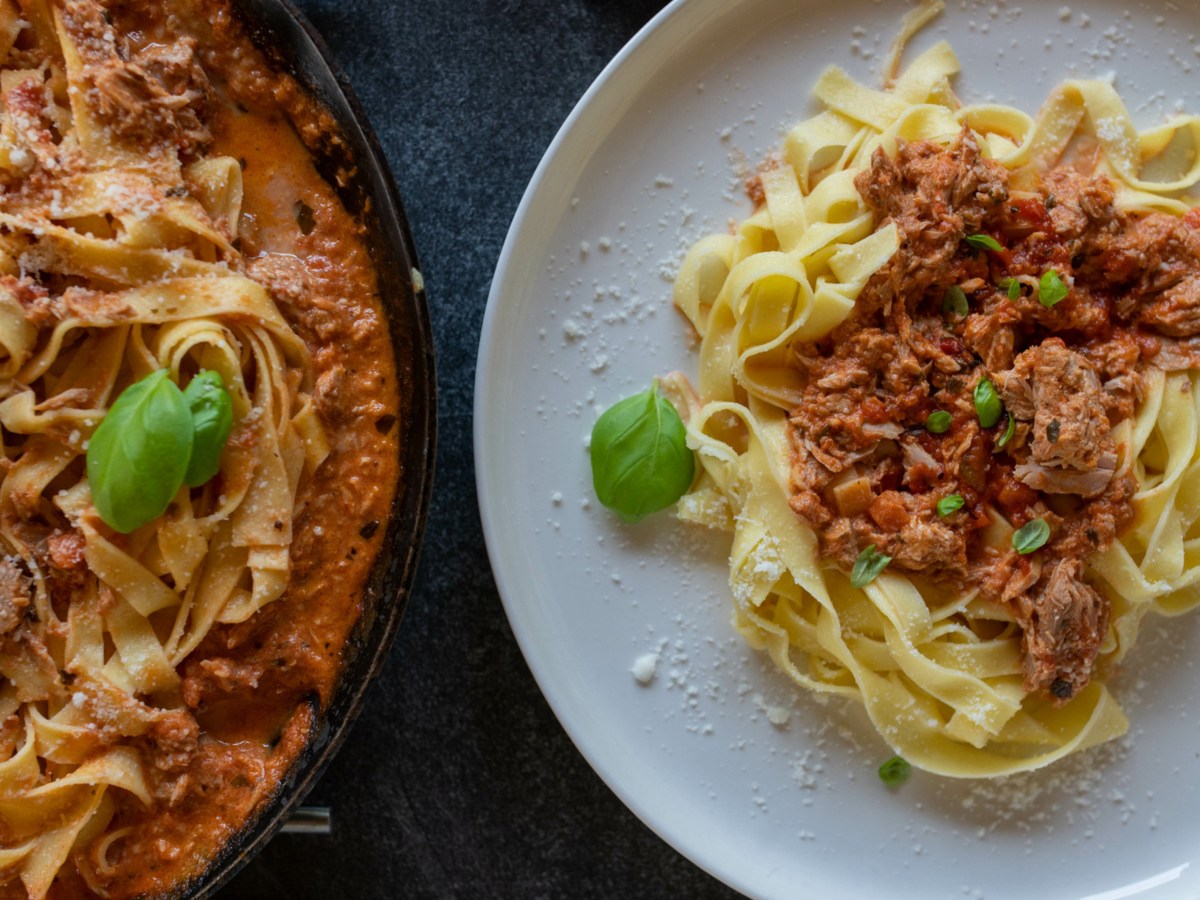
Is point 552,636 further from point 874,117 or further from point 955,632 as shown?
point 874,117

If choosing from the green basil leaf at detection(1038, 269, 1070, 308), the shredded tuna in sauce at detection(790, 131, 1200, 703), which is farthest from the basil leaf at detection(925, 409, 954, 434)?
the green basil leaf at detection(1038, 269, 1070, 308)

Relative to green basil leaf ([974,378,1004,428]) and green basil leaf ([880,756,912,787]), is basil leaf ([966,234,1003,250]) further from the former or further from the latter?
green basil leaf ([880,756,912,787])

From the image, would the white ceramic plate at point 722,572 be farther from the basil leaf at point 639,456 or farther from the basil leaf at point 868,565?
the basil leaf at point 868,565

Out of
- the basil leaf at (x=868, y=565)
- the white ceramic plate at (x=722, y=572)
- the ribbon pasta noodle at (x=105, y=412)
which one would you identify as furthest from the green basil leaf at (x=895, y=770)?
the ribbon pasta noodle at (x=105, y=412)

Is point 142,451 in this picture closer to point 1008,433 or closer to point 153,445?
point 153,445

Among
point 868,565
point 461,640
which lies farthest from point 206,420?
point 868,565
